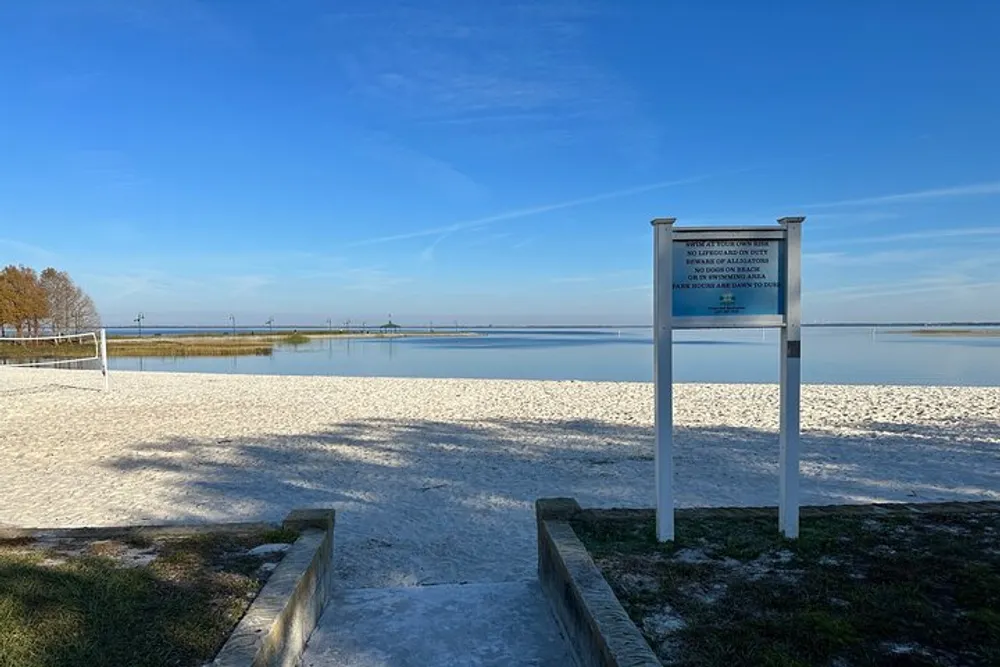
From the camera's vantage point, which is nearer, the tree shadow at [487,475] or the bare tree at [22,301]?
the tree shadow at [487,475]

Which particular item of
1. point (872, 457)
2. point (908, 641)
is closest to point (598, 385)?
point (872, 457)

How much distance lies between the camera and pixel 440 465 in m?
7.40

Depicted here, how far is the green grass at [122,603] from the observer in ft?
7.91

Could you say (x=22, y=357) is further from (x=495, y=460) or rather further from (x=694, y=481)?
(x=694, y=481)

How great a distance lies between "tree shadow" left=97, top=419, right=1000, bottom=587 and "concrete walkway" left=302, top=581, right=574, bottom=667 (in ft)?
1.62

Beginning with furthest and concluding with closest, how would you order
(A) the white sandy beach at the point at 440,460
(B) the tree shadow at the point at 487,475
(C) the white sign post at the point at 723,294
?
(A) the white sandy beach at the point at 440,460 → (B) the tree shadow at the point at 487,475 → (C) the white sign post at the point at 723,294

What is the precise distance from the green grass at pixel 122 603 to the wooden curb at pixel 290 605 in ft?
0.37

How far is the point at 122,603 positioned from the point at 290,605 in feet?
2.49

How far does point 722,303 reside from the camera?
3672 mm

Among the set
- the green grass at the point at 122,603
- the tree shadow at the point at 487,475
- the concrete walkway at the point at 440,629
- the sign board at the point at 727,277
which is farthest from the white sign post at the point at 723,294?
the green grass at the point at 122,603

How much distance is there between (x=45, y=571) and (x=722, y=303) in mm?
3859

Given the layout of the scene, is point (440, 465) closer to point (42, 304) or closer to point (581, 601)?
point (581, 601)

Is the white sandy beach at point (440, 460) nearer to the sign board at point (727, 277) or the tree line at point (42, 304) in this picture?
the sign board at point (727, 277)

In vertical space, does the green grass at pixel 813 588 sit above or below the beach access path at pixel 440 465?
above
